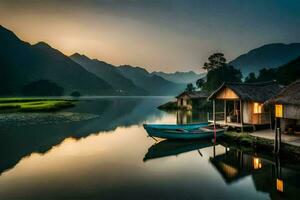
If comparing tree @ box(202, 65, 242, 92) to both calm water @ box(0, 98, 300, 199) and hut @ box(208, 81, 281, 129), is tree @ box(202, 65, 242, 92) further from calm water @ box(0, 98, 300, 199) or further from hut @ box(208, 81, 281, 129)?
calm water @ box(0, 98, 300, 199)

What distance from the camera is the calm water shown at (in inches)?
521

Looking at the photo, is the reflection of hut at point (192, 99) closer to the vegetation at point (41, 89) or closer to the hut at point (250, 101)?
the hut at point (250, 101)

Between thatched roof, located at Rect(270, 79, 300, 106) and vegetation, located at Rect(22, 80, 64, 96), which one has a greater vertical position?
vegetation, located at Rect(22, 80, 64, 96)

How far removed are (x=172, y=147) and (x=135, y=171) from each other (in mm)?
7427

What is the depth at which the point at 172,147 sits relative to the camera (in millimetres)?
23734

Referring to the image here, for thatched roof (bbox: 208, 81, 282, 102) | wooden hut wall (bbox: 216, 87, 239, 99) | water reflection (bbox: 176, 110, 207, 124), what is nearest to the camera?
thatched roof (bbox: 208, 81, 282, 102)

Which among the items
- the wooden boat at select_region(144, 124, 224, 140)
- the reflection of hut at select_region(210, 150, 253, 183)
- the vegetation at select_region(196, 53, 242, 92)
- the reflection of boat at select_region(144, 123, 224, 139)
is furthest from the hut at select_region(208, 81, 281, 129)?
the vegetation at select_region(196, 53, 242, 92)

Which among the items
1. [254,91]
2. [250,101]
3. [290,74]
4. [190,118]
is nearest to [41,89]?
[190,118]

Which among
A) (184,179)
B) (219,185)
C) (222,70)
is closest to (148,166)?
(184,179)

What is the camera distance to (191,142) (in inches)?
1002

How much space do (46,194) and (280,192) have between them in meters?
12.9

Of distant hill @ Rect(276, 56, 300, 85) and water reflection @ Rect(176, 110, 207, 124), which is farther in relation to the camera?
distant hill @ Rect(276, 56, 300, 85)

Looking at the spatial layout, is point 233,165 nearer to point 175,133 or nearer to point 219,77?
point 175,133

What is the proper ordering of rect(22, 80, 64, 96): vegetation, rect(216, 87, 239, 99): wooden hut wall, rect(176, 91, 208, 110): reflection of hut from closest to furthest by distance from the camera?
1. rect(216, 87, 239, 99): wooden hut wall
2. rect(176, 91, 208, 110): reflection of hut
3. rect(22, 80, 64, 96): vegetation
